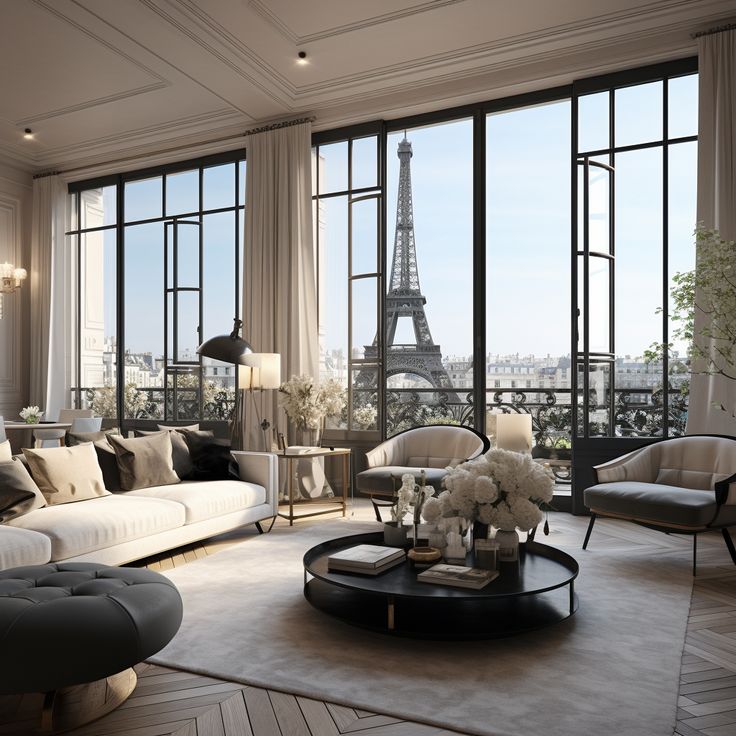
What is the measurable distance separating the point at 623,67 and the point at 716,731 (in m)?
4.89

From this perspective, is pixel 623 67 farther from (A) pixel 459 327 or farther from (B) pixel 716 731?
(B) pixel 716 731

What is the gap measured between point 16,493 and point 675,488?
3699 millimetres

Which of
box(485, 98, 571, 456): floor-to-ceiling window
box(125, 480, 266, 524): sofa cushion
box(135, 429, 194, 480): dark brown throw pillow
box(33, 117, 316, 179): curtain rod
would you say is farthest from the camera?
box(33, 117, 316, 179): curtain rod

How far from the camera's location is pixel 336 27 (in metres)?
5.02

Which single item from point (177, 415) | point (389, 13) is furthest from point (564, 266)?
point (177, 415)

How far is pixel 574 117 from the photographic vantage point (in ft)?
17.9

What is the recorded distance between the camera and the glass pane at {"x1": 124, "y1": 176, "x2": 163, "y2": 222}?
7.63 m

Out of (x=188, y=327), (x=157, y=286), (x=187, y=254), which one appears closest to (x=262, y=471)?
(x=188, y=327)

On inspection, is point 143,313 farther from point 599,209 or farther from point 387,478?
point 599,209

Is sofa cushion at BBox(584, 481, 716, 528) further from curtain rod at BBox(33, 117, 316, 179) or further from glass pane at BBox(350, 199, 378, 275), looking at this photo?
curtain rod at BBox(33, 117, 316, 179)

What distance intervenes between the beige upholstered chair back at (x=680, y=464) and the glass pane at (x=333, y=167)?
12.1ft

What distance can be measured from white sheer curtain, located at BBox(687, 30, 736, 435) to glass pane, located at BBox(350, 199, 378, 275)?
2730 mm

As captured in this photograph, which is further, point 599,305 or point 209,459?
point 599,305

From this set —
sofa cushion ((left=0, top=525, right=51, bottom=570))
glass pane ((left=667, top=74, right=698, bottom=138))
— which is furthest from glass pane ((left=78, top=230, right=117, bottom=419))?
glass pane ((left=667, top=74, right=698, bottom=138))
